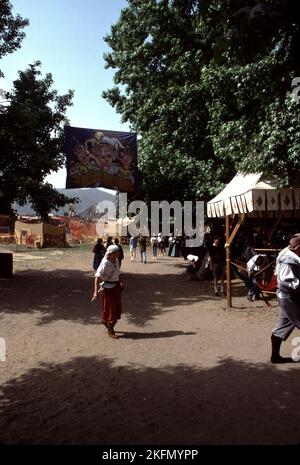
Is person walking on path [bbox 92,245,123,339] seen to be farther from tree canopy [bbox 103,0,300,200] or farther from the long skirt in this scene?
tree canopy [bbox 103,0,300,200]

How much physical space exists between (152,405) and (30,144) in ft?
39.0

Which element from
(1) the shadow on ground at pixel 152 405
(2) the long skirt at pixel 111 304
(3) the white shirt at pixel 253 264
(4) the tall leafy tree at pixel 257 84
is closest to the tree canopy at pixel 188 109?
(4) the tall leafy tree at pixel 257 84

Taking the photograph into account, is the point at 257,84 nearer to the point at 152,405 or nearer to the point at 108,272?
the point at 108,272

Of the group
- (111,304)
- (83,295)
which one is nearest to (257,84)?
(111,304)

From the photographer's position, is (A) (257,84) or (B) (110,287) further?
(A) (257,84)

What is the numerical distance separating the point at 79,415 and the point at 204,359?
99.4 inches

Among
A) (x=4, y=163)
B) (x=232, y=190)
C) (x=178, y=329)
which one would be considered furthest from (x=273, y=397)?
(x=4, y=163)

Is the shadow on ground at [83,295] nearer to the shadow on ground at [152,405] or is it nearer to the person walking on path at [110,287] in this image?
the person walking on path at [110,287]

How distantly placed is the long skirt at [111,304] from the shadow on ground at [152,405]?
1534 mm

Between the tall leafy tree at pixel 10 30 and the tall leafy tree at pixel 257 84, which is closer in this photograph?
the tall leafy tree at pixel 257 84

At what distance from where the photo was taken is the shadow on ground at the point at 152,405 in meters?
3.91

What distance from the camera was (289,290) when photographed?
579 cm
